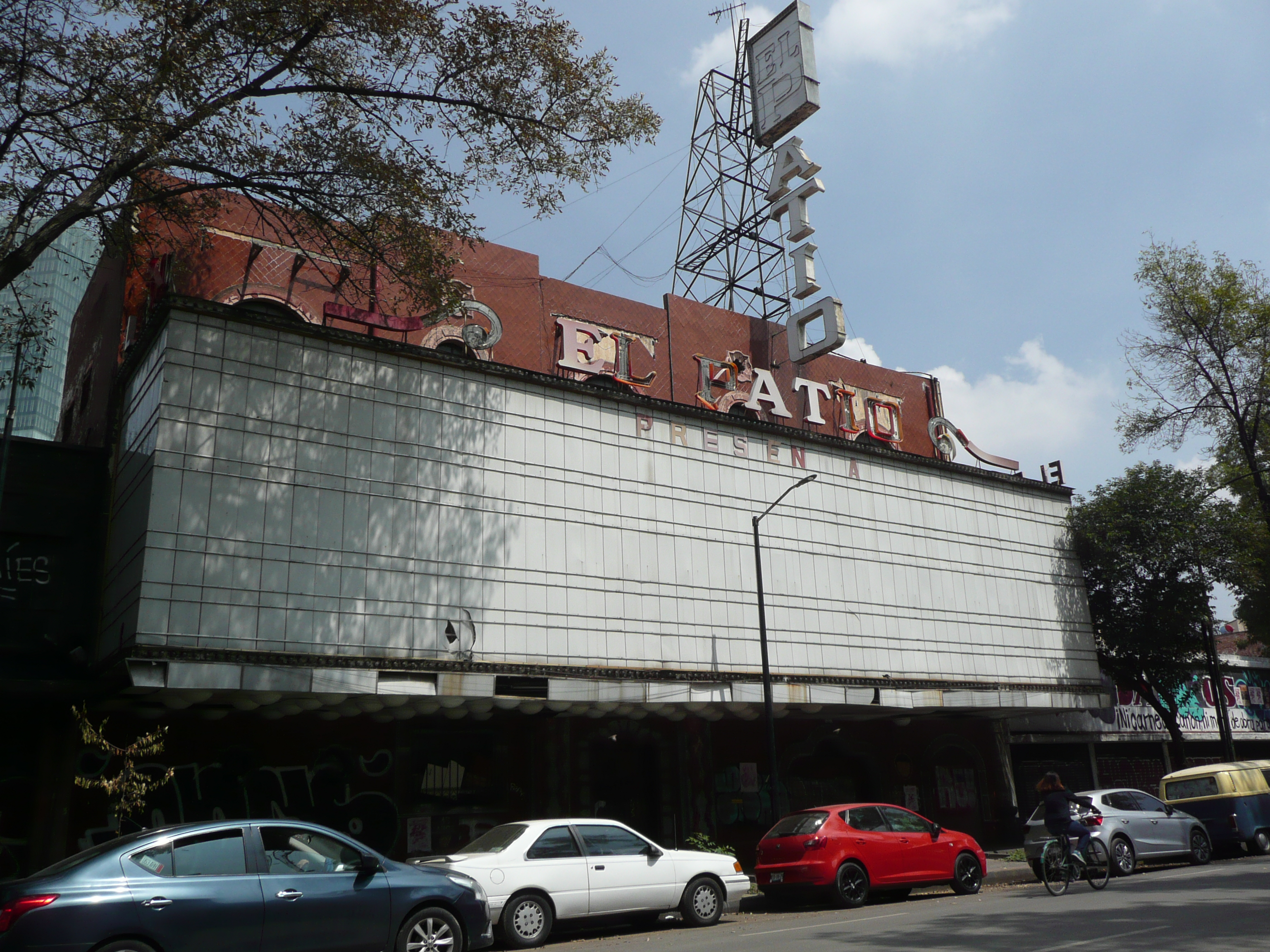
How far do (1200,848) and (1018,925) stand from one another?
437 inches

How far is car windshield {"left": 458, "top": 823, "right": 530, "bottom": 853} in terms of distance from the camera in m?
12.8

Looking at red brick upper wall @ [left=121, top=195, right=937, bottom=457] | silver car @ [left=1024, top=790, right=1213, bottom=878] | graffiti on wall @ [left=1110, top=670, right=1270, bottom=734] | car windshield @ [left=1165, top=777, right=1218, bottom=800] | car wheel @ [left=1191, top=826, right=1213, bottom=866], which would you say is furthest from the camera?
graffiti on wall @ [left=1110, top=670, right=1270, bottom=734]

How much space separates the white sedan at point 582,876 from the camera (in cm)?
1227

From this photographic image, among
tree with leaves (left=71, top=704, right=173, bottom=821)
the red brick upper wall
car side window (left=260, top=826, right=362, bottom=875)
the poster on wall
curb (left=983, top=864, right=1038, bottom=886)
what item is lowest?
curb (left=983, top=864, right=1038, bottom=886)

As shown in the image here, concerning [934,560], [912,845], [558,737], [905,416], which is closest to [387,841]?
[558,737]

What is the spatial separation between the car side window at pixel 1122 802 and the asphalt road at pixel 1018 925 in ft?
5.61

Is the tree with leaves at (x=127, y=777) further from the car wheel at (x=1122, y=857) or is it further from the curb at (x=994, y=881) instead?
the car wheel at (x=1122, y=857)

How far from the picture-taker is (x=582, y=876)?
13.0 m

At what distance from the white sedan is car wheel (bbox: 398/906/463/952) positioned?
6.42 feet

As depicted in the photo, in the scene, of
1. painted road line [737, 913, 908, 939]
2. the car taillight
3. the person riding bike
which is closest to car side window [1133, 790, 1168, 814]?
the person riding bike

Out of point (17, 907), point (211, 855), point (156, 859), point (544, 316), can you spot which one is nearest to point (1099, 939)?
point (211, 855)

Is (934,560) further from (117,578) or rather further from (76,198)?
(76,198)

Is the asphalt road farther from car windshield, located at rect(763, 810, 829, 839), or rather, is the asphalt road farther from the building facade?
the building facade

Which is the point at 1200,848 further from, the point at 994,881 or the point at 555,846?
the point at 555,846
